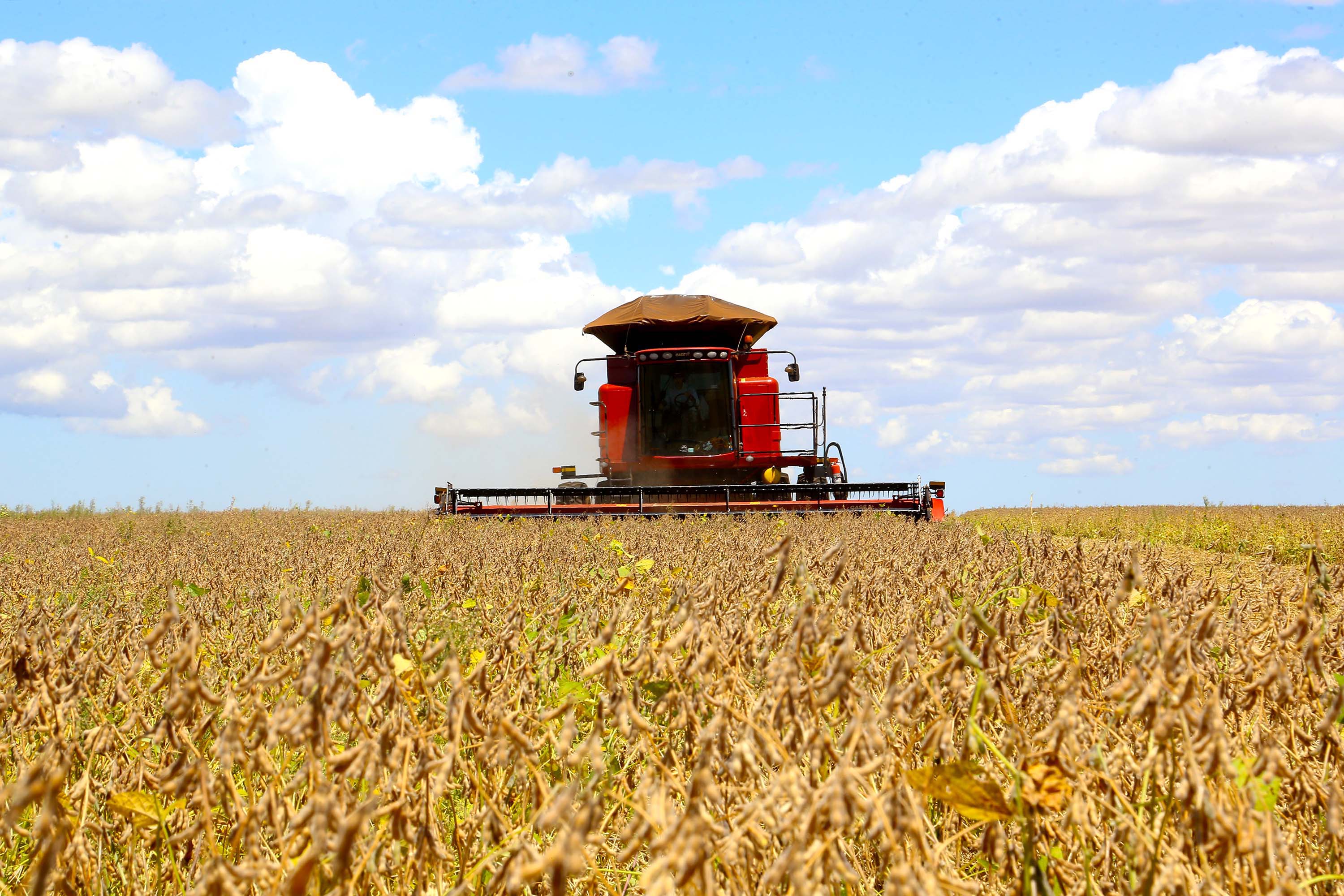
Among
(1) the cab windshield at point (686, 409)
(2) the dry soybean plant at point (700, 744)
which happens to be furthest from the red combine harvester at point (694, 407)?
(2) the dry soybean plant at point (700, 744)

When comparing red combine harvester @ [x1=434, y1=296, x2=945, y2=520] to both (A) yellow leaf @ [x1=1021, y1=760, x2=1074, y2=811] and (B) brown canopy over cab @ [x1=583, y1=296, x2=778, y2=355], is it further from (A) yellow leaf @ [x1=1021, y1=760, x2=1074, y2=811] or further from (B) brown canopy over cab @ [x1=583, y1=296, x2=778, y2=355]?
(A) yellow leaf @ [x1=1021, y1=760, x2=1074, y2=811]

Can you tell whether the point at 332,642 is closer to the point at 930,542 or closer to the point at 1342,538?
the point at 930,542

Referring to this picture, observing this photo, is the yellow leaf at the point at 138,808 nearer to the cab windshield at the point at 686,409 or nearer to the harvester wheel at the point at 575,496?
the harvester wheel at the point at 575,496

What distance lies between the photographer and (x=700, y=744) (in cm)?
128

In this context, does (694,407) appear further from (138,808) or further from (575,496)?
(138,808)

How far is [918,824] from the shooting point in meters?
1.20

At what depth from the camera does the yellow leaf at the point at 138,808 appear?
6.16 feet

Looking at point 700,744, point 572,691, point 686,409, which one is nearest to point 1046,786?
point 700,744

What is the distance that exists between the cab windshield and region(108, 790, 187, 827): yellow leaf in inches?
525

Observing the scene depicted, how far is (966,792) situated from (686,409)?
13.9m

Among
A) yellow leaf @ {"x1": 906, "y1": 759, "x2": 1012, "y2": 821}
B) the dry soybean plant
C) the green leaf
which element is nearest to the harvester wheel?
the dry soybean plant

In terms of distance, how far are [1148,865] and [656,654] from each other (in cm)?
72

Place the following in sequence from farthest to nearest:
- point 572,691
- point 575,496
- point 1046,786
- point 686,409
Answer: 1. point 686,409
2. point 575,496
3. point 572,691
4. point 1046,786

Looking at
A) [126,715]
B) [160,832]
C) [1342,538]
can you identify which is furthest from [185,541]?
[1342,538]
